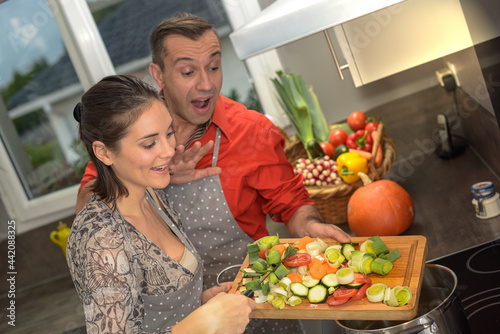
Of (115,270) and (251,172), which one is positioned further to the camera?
(251,172)

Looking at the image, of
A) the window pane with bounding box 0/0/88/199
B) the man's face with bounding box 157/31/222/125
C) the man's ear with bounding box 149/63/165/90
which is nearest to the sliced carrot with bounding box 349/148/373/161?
the man's face with bounding box 157/31/222/125

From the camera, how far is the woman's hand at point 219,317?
43.3 inches

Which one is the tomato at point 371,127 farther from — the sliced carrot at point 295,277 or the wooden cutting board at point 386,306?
the sliced carrot at point 295,277

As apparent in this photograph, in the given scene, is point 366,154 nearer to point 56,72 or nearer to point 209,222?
point 209,222

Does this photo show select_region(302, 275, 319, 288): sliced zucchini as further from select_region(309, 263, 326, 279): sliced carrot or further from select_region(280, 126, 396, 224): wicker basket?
select_region(280, 126, 396, 224): wicker basket

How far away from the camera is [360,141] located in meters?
2.24

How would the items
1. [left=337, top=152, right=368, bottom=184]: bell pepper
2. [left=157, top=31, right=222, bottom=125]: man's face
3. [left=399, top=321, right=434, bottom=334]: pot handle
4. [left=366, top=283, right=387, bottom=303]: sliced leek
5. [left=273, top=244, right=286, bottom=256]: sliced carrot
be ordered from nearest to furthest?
[left=399, top=321, right=434, bottom=334]: pot handle, [left=366, top=283, right=387, bottom=303]: sliced leek, [left=273, top=244, right=286, bottom=256]: sliced carrot, [left=157, top=31, right=222, bottom=125]: man's face, [left=337, top=152, right=368, bottom=184]: bell pepper

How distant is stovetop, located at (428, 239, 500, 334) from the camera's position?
4.39 feet

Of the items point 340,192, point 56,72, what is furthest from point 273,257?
point 56,72

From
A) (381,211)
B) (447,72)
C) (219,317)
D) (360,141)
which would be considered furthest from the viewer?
(447,72)

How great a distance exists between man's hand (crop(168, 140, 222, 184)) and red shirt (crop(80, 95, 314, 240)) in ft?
0.18

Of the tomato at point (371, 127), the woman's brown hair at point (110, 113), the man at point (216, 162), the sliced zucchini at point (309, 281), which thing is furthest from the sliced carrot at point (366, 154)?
the woman's brown hair at point (110, 113)

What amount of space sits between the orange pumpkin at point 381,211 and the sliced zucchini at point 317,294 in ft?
2.39

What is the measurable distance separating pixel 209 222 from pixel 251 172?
193 mm
